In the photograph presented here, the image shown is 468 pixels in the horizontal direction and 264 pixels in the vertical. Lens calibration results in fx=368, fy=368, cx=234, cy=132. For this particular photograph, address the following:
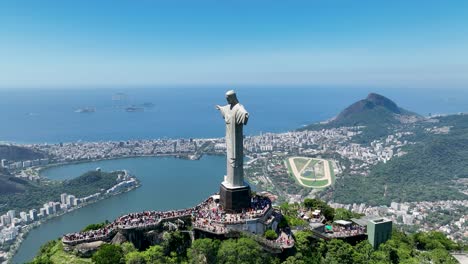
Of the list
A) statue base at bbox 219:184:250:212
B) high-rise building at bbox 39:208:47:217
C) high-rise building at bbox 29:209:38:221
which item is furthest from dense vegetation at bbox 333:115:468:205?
high-rise building at bbox 29:209:38:221

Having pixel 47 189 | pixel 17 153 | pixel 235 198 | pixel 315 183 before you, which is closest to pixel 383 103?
pixel 315 183

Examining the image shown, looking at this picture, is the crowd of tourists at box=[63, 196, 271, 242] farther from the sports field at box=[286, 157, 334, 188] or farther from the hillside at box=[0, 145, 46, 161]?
the hillside at box=[0, 145, 46, 161]

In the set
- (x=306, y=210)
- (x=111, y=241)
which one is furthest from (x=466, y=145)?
(x=111, y=241)

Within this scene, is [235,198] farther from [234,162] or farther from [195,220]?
[195,220]

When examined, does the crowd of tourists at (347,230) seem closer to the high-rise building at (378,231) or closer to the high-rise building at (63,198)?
the high-rise building at (378,231)

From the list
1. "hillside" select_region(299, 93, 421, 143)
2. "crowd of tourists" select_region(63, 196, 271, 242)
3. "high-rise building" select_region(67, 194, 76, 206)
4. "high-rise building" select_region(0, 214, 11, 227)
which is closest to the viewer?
"crowd of tourists" select_region(63, 196, 271, 242)

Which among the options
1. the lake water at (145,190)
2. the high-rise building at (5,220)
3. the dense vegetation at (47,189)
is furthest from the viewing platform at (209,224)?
the dense vegetation at (47,189)
